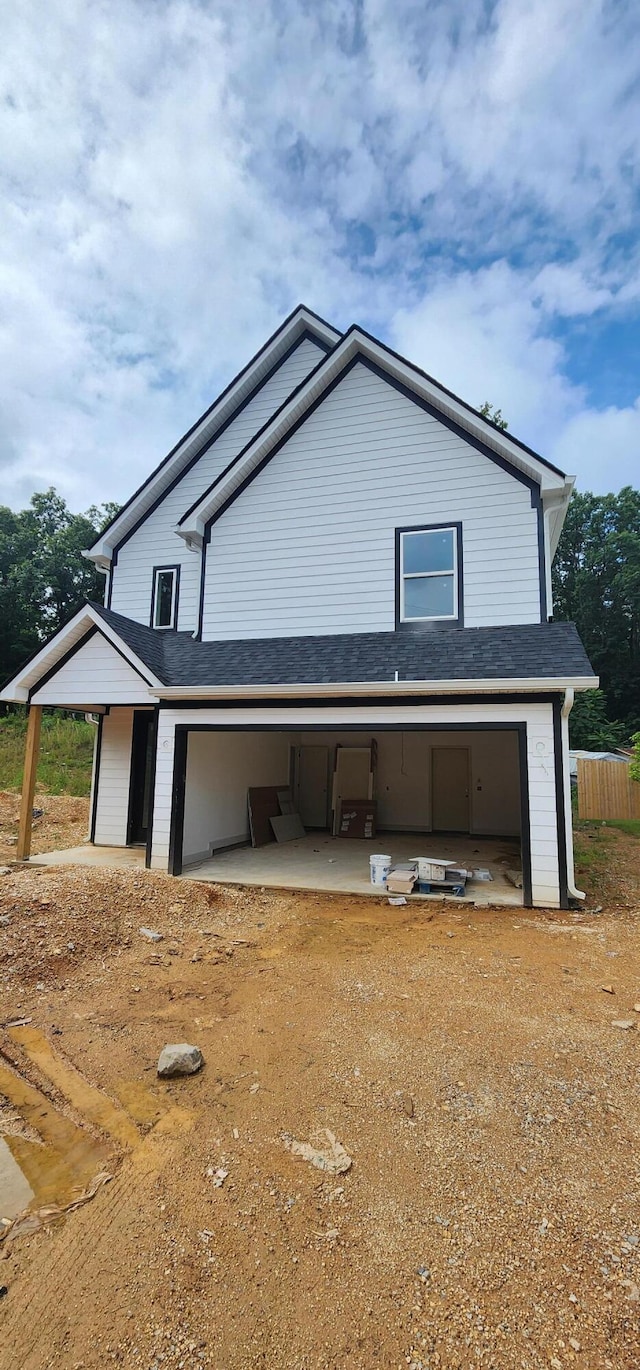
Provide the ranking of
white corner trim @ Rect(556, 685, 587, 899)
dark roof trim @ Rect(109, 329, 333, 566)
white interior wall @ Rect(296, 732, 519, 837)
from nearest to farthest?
white corner trim @ Rect(556, 685, 587, 899), dark roof trim @ Rect(109, 329, 333, 566), white interior wall @ Rect(296, 732, 519, 837)

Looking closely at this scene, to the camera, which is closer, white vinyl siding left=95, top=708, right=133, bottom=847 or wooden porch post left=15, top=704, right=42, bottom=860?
wooden porch post left=15, top=704, right=42, bottom=860

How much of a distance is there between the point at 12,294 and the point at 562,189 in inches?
441

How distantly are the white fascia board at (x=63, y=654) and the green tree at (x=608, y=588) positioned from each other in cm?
2633

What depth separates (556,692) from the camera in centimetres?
689

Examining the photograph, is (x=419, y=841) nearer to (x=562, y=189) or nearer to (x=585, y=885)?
(x=585, y=885)

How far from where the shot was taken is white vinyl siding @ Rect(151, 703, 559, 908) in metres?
6.81

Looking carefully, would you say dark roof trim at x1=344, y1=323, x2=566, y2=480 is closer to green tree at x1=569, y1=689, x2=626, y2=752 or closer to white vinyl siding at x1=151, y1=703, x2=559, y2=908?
white vinyl siding at x1=151, y1=703, x2=559, y2=908

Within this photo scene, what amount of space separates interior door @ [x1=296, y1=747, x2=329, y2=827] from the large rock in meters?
9.96

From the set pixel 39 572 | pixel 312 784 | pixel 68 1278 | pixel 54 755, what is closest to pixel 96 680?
pixel 312 784

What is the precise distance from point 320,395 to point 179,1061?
9.39 metres

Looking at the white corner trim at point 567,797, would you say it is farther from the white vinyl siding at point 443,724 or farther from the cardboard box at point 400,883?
the cardboard box at point 400,883

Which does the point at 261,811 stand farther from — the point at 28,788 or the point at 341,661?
the point at 341,661

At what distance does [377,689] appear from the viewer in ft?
24.1

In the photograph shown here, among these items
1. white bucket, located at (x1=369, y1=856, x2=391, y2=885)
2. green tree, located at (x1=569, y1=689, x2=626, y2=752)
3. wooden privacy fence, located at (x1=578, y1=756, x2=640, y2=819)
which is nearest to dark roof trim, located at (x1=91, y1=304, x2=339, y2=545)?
white bucket, located at (x1=369, y1=856, x2=391, y2=885)
